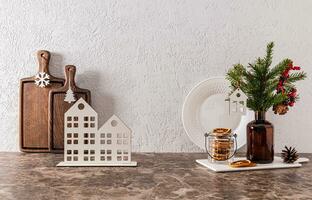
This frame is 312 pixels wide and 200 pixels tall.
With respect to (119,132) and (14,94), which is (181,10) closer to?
(119,132)

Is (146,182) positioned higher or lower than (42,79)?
lower

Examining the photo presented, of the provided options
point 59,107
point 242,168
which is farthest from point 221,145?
point 59,107

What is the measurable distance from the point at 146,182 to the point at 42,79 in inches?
28.5

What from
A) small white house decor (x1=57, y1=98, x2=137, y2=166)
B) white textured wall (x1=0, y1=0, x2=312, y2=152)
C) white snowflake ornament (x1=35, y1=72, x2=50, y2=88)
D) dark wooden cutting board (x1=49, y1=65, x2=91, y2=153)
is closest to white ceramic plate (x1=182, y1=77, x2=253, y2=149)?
white textured wall (x1=0, y1=0, x2=312, y2=152)

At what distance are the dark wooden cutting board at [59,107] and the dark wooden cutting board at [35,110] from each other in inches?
1.4

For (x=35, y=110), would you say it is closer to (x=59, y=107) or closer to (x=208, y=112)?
(x=59, y=107)

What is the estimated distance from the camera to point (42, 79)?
1658mm

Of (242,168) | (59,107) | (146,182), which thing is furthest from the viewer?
(59,107)

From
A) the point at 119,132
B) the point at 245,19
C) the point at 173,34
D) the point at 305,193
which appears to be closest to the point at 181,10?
the point at 173,34

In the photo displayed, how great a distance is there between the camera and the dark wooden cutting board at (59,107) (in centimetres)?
165

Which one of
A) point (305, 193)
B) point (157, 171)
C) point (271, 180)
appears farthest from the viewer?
point (157, 171)

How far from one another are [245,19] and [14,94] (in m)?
1.06

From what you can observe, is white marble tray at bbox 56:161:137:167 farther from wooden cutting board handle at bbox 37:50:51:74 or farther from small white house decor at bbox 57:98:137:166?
wooden cutting board handle at bbox 37:50:51:74

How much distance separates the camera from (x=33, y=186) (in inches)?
45.1
